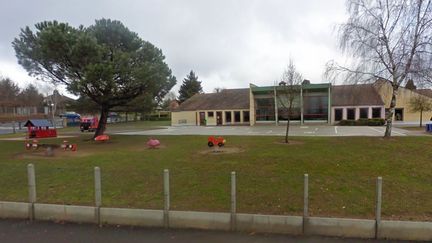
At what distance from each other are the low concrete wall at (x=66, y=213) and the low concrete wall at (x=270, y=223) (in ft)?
8.75

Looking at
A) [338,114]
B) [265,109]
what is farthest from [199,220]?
[338,114]

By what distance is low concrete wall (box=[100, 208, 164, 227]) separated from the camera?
16.1 feet

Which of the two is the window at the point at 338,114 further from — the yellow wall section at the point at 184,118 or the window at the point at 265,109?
the yellow wall section at the point at 184,118

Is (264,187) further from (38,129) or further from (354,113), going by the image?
(354,113)

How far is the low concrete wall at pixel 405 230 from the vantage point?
4.28 m

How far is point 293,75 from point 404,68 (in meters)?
7.28

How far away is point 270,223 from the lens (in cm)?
461

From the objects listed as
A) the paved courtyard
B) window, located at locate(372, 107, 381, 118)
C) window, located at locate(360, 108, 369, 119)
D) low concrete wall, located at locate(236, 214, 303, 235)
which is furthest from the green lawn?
window, located at locate(372, 107, 381, 118)

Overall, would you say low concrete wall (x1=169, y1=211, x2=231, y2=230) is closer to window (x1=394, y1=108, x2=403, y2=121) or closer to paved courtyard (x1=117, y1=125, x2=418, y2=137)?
paved courtyard (x1=117, y1=125, x2=418, y2=137)

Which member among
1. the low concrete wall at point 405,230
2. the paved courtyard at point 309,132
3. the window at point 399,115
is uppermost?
the window at point 399,115

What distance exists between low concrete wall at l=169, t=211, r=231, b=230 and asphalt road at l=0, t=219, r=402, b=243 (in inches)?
4.8

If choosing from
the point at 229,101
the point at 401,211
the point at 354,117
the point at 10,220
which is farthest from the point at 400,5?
the point at 229,101

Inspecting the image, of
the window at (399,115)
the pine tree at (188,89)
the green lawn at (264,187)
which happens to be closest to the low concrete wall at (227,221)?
the green lawn at (264,187)

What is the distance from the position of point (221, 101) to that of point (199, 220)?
144 ft
